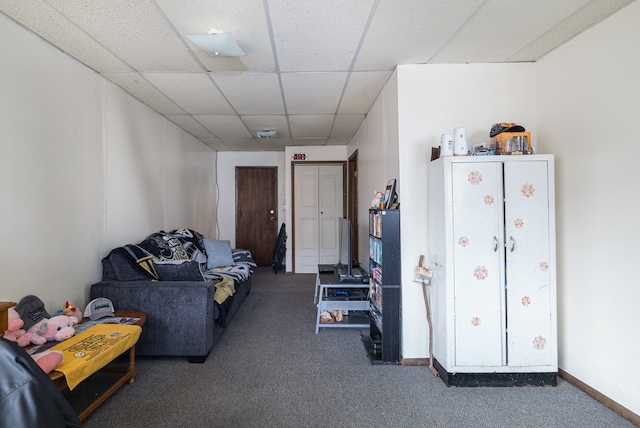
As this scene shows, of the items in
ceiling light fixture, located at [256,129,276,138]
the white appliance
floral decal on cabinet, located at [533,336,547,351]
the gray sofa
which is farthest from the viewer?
ceiling light fixture, located at [256,129,276,138]

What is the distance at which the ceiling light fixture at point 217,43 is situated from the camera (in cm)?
187

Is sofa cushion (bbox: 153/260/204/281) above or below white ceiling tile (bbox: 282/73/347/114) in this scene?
below

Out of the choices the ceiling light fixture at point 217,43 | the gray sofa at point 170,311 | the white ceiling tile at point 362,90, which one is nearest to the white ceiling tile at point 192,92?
the ceiling light fixture at point 217,43

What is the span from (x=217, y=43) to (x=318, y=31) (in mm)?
674

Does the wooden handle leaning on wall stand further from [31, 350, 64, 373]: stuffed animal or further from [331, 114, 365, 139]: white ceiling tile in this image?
[331, 114, 365, 139]: white ceiling tile

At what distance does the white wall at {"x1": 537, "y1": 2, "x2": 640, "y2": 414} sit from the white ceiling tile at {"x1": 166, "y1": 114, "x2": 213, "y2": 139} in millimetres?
3897

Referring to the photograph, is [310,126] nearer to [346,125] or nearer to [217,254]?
[346,125]

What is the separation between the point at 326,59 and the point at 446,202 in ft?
4.81

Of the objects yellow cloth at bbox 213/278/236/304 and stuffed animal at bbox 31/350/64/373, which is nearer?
stuffed animal at bbox 31/350/64/373

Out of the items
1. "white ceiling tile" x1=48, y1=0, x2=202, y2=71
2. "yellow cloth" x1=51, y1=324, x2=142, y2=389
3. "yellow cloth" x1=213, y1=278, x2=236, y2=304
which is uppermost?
"white ceiling tile" x1=48, y1=0, x2=202, y2=71

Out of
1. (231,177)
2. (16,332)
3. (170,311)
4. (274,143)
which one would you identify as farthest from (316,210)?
(16,332)

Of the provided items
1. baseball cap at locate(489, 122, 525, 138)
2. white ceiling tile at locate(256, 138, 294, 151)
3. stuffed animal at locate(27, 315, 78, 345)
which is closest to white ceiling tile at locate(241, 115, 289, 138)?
white ceiling tile at locate(256, 138, 294, 151)

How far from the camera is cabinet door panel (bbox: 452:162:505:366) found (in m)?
2.15

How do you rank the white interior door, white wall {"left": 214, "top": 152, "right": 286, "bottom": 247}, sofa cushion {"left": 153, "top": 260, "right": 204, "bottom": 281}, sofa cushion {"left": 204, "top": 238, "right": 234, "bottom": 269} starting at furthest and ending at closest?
white wall {"left": 214, "top": 152, "right": 286, "bottom": 247}, the white interior door, sofa cushion {"left": 204, "top": 238, "right": 234, "bottom": 269}, sofa cushion {"left": 153, "top": 260, "right": 204, "bottom": 281}
